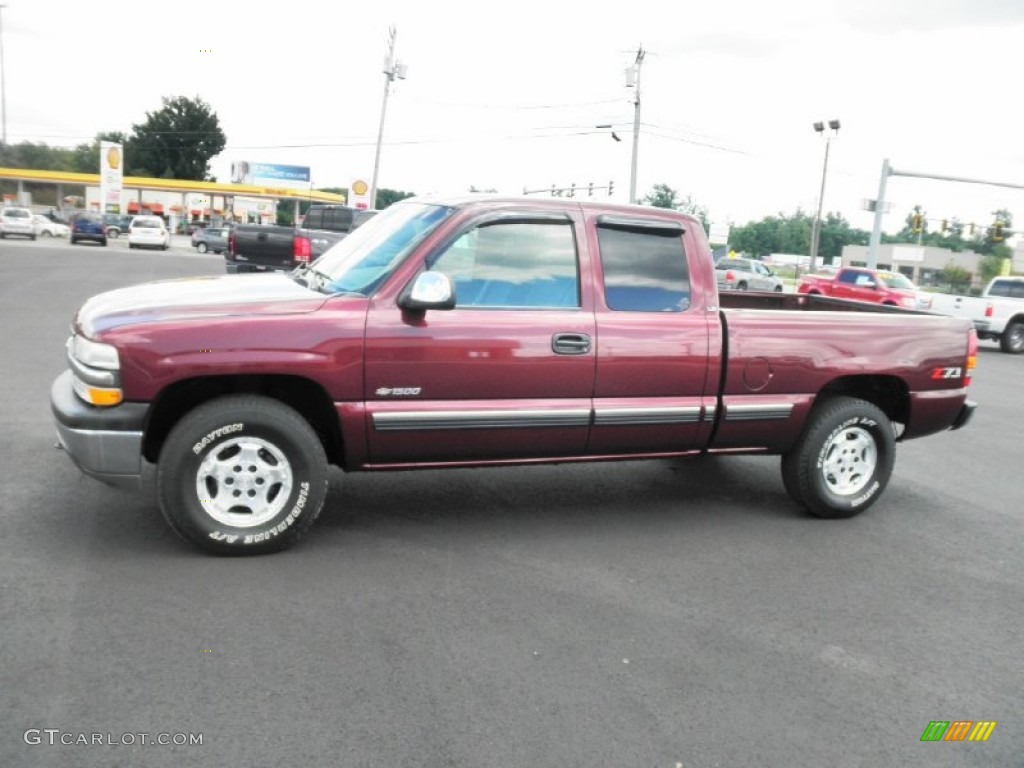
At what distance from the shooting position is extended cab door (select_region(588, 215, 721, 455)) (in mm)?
5109

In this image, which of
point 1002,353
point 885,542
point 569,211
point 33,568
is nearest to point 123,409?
point 33,568

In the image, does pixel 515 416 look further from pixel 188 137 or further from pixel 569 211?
pixel 188 137

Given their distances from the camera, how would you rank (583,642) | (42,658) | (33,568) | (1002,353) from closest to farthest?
(42,658)
(583,642)
(33,568)
(1002,353)

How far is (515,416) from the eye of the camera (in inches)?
194

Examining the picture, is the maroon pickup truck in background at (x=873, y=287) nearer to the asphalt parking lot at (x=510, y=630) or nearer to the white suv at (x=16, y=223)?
the asphalt parking lot at (x=510, y=630)

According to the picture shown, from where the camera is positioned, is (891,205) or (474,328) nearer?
(474,328)

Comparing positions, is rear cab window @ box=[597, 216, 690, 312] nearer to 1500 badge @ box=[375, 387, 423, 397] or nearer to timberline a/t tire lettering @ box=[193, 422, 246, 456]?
1500 badge @ box=[375, 387, 423, 397]

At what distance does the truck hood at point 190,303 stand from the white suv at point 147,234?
42100 mm

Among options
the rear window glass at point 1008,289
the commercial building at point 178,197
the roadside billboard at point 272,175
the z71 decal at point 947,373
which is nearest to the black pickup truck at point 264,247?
the z71 decal at point 947,373

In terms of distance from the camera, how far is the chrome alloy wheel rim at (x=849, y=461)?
5.77m

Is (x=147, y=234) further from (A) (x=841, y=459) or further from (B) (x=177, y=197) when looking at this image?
(A) (x=841, y=459)

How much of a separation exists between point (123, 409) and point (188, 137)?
99343 millimetres

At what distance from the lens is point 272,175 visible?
85188 mm

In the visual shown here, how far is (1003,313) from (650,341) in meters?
19.1
